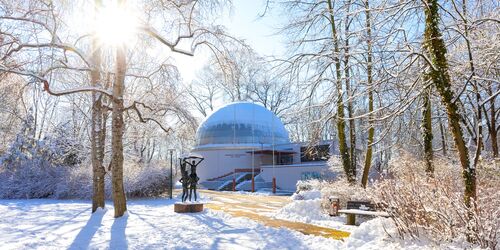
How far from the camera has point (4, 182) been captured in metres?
21.5

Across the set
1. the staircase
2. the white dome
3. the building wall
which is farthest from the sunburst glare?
the white dome

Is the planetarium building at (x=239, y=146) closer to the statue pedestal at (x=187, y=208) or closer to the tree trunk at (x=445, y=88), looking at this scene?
the statue pedestal at (x=187, y=208)

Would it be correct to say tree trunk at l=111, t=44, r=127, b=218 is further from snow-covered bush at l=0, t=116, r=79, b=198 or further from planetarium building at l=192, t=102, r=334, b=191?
planetarium building at l=192, t=102, r=334, b=191

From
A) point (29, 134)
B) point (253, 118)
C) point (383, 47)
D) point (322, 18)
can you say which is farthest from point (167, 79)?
point (253, 118)

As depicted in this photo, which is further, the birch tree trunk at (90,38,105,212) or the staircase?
the staircase

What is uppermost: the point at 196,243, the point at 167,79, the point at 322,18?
the point at 322,18

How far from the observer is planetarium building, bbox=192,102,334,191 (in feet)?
137

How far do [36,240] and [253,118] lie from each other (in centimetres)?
3766

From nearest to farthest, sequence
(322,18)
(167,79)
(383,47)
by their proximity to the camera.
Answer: (383,47) < (322,18) < (167,79)

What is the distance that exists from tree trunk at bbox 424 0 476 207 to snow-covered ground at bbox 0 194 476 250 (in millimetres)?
1528

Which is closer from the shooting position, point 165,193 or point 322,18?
point 322,18

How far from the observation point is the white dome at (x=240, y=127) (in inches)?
1715

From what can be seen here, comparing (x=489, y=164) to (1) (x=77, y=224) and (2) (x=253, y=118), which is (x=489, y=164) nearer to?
(1) (x=77, y=224)

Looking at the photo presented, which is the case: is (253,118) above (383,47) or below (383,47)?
above
